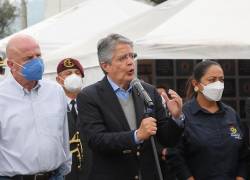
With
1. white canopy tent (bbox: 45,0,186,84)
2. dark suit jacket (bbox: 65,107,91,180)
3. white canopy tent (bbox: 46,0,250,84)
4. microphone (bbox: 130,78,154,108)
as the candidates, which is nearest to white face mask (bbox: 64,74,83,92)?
dark suit jacket (bbox: 65,107,91,180)

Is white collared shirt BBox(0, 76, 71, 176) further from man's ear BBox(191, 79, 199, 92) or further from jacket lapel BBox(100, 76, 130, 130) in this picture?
man's ear BBox(191, 79, 199, 92)

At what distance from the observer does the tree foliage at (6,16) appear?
42.8m

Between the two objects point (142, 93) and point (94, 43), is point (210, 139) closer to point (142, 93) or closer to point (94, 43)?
point (142, 93)

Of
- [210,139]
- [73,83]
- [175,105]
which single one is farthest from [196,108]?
[73,83]

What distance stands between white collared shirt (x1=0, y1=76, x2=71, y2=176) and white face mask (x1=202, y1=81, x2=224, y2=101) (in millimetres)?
1290

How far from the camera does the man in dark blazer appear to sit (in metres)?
4.16

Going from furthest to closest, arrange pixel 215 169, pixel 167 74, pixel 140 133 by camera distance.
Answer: pixel 167 74, pixel 215 169, pixel 140 133

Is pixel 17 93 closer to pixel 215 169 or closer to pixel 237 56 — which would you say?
pixel 215 169

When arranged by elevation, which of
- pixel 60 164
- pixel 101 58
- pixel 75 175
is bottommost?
pixel 75 175

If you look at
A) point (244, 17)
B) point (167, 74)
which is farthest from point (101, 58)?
point (167, 74)

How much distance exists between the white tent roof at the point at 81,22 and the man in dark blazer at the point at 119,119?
395 inches

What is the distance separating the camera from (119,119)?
13.8 feet

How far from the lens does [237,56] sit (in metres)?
7.66

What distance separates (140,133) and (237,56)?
13.4ft
